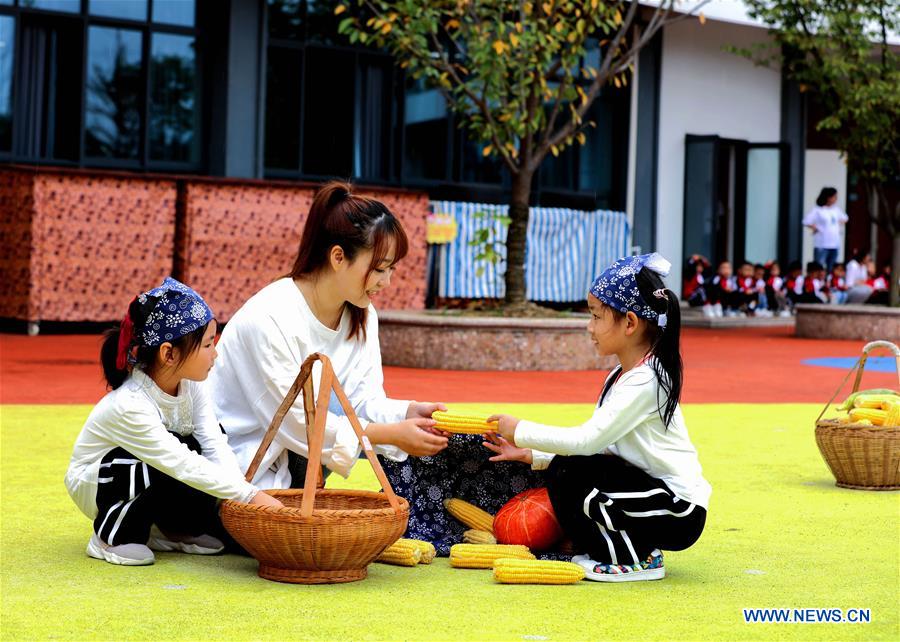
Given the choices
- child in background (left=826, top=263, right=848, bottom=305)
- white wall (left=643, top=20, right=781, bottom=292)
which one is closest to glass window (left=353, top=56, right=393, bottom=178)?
white wall (left=643, top=20, right=781, bottom=292)

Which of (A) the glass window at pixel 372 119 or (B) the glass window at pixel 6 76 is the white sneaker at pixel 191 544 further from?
(A) the glass window at pixel 372 119

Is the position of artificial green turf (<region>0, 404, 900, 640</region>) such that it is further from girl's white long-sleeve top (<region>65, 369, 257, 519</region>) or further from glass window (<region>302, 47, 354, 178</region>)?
glass window (<region>302, 47, 354, 178</region>)

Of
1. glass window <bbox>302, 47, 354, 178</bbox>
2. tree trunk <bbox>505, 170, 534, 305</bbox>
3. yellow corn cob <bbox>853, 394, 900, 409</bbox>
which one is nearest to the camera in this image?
yellow corn cob <bbox>853, 394, 900, 409</bbox>

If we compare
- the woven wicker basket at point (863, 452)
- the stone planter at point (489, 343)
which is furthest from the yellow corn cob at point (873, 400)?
the stone planter at point (489, 343)

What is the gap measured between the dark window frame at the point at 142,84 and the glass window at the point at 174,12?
51mm

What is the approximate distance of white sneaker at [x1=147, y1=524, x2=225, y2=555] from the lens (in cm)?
442

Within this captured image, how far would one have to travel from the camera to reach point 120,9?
51.1 feet

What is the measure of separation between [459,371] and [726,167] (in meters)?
13.9

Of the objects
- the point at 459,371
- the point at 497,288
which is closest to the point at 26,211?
the point at 459,371

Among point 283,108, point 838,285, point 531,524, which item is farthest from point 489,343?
point 838,285

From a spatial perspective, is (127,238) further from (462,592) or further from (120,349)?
(462,592)

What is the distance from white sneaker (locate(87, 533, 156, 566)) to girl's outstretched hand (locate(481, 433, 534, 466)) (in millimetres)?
1142

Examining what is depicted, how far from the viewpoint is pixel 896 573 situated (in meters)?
4.31

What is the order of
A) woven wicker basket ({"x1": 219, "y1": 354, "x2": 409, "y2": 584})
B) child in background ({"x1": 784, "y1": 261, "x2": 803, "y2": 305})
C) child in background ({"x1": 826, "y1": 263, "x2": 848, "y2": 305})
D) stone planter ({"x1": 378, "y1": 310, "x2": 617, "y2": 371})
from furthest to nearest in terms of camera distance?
child in background ({"x1": 826, "y1": 263, "x2": 848, "y2": 305}), child in background ({"x1": 784, "y1": 261, "x2": 803, "y2": 305}), stone planter ({"x1": 378, "y1": 310, "x2": 617, "y2": 371}), woven wicker basket ({"x1": 219, "y1": 354, "x2": 409, "y2": 584})
